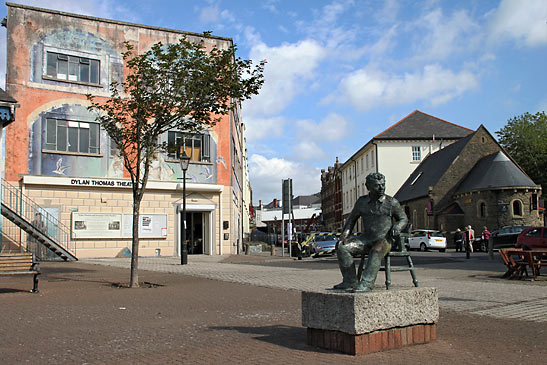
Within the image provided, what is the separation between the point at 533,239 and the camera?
83.8 ft

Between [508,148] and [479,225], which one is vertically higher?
[508,148]

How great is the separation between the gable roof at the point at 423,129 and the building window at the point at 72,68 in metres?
44.5

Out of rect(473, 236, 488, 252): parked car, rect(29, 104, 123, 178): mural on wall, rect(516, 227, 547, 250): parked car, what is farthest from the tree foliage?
rect(29, 104, 123, 178): mural on wall

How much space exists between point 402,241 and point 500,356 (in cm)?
155

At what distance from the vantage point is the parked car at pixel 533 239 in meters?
25.2

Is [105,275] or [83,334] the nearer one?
[83,334]

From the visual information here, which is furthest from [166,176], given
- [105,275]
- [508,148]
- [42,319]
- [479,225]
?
[508,148]

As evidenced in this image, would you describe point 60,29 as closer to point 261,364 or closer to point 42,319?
point 42,319

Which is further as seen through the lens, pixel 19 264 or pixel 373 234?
pixel 19 264

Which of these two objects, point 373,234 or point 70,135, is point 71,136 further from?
point 373,234

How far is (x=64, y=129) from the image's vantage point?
26.6 metres

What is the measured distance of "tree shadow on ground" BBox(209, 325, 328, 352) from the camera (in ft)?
19.5

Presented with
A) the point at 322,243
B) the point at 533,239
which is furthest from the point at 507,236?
the point at 322,243

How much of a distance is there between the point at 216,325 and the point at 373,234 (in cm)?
282
